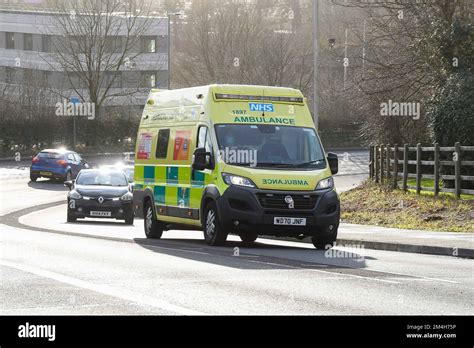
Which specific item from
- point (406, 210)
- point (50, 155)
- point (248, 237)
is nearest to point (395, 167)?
point (406, 210)

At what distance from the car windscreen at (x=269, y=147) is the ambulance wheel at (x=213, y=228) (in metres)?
0.96

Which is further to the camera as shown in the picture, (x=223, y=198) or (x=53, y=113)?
(x=53, y=113)

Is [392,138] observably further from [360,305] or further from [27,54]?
[27,54]

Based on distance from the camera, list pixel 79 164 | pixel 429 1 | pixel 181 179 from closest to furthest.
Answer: pixel 181 179 < pixel 429 1 < pixel 79 164

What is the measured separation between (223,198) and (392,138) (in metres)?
22.2

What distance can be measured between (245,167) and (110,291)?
780 cm

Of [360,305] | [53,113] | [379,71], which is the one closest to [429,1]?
[379,71]

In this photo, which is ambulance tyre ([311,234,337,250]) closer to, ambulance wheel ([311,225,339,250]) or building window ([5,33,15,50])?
ambulance wheel ([311,225,339,250])

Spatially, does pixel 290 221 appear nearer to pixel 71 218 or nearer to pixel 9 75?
pixel 71 218

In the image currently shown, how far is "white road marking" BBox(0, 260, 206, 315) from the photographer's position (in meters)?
11.1

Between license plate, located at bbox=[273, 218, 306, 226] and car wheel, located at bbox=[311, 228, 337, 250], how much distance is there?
596mm

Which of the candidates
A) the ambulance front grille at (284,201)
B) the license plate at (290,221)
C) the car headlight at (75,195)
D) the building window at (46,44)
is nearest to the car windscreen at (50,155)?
the car headlight at (75,195)

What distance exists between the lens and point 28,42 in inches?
4353

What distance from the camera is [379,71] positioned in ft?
130
